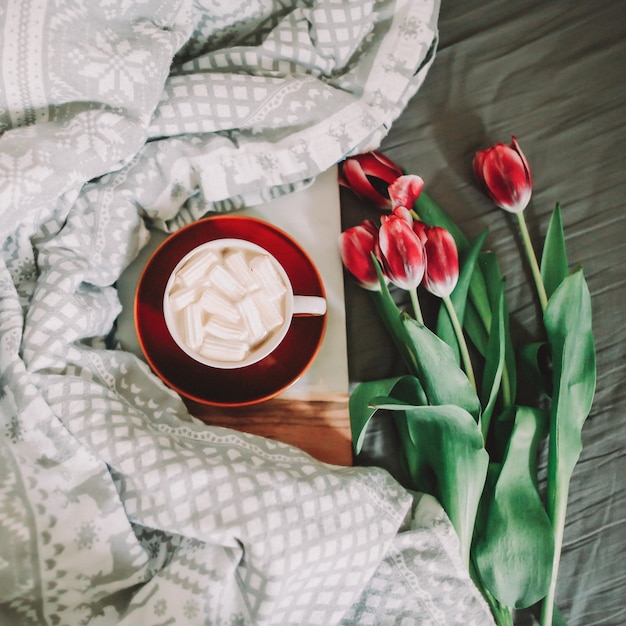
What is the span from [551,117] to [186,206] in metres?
0.44

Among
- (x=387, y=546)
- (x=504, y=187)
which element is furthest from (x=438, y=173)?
(x=387, y=546)

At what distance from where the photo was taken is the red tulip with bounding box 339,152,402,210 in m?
0.67

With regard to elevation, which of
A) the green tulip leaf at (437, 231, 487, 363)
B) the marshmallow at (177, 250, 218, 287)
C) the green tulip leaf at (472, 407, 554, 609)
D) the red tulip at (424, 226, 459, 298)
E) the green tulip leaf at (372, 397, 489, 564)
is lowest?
the green tulip leaf at (472, 407, 554, 609)

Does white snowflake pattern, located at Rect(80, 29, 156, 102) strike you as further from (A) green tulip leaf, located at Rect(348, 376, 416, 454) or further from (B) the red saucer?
(A) green tulip leaf, located at Rect(348, 376, 416, 454)

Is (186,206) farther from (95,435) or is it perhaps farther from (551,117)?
(551,117)

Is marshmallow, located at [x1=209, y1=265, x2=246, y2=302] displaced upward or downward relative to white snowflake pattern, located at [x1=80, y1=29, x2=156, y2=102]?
downward

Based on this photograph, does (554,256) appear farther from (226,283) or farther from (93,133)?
(93,133)

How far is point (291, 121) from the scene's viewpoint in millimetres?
648

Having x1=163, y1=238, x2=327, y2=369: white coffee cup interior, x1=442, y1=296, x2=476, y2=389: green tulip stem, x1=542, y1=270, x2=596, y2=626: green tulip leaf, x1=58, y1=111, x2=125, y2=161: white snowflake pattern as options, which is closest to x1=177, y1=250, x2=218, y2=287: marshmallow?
x1=163, y1=238, x2=327, y2=369: white coffee cup interior

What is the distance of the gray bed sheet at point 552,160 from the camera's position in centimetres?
67

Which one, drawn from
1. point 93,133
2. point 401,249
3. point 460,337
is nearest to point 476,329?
point 460,337

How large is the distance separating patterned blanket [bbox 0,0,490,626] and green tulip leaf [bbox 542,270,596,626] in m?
0.11

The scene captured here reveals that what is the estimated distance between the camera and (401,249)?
58 centimetres

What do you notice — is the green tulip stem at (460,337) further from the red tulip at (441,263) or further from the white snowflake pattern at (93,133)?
the white snowflake pattern at (93,133)
